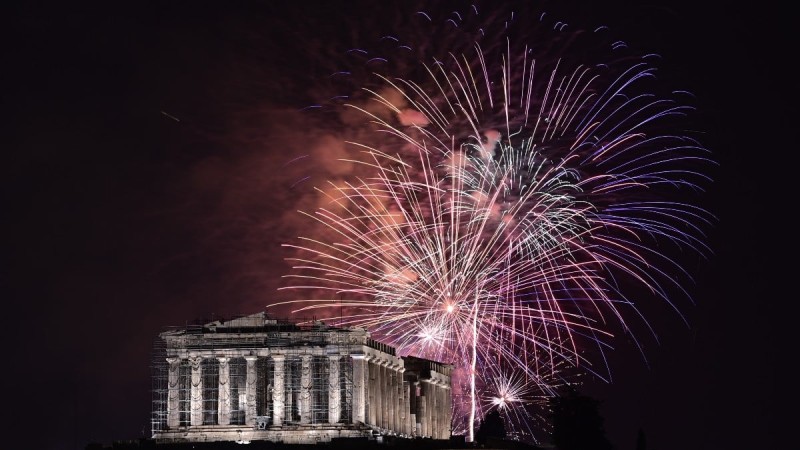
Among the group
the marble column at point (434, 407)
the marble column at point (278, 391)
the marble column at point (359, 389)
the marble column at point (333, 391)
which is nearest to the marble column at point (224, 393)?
the marble column at point (278, 391)

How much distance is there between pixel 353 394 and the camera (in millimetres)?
127500

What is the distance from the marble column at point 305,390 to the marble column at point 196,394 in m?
7.97

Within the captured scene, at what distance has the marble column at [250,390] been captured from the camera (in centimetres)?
12700

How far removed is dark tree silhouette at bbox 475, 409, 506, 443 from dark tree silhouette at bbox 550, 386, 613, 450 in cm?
734

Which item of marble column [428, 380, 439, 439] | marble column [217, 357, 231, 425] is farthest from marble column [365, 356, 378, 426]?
marble column [428, 380, 439, 439]

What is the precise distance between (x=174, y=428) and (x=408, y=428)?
75.7ft

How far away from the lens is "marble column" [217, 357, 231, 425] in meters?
127

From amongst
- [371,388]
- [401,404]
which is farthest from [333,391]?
[401,404]

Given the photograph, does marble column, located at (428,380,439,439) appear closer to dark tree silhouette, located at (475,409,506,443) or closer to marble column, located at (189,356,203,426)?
dark tree silhouette, located at (475,409,506,443)

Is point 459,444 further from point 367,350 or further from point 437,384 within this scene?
point 437,384

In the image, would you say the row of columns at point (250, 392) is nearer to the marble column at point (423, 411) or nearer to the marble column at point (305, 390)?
the marble column at point (305, 390)

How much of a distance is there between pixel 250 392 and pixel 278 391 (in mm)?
2219

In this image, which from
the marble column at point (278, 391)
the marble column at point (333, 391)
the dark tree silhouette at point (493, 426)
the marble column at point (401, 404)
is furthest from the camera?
the dark tree silhouette at point (493, 426)

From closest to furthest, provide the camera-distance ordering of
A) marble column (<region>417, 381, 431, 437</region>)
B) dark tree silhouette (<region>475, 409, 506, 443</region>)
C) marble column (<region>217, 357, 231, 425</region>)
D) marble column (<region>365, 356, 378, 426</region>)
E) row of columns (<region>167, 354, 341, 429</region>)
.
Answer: row of columns (<region>167, 354, 341, 429</region>) → marble column (<region>217, 357, 231, 425</region>) → marble column (<region>365, 356, 378, 426</region>) → dark tree silhouette (<region>475, 409, 506, 443</region>) → marble column (<region>417, 381, 431, 437</region>)
